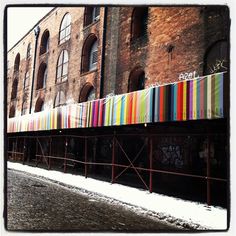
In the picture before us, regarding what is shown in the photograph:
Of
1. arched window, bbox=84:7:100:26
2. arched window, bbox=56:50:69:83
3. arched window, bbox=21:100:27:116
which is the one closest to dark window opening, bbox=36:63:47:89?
arched window, bbox=21:100:27:116

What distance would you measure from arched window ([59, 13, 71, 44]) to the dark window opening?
2979 millimetres

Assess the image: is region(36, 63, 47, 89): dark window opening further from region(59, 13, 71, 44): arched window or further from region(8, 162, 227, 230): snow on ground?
region(8, 162, 227, 230): snow on ground

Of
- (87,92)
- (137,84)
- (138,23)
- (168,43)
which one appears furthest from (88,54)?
(168,43)

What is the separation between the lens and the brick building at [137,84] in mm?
9586

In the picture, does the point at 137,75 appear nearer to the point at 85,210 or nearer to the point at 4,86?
the point at 85,210

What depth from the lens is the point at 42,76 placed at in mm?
22281

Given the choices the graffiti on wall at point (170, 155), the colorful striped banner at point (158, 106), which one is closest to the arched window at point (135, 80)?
the colorful striped banner at point (158, 106)

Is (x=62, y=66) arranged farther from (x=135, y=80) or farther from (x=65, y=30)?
(x=135, y=80)

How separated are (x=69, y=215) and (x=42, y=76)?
1632 centimetres

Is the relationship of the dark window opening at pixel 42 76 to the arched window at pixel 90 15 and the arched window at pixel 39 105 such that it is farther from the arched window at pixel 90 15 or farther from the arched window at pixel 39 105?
the arched window at pixel 90 15

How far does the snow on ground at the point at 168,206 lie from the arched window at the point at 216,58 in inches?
159

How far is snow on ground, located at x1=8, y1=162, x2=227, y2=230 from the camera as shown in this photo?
672 centimetres

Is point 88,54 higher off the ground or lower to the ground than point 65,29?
lower

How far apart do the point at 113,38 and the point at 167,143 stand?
5.99m
